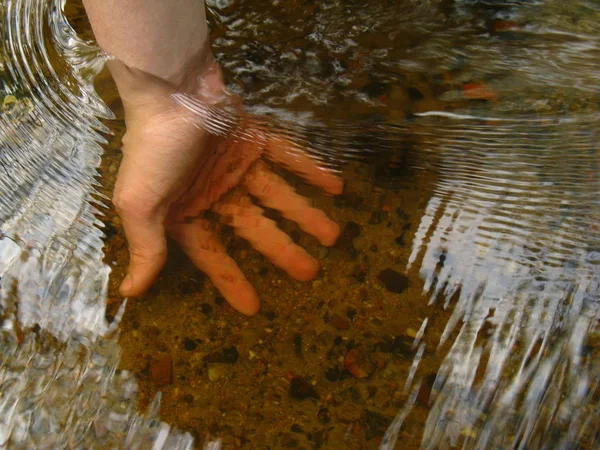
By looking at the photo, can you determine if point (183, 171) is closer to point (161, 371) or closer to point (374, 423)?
Result: point (161, 371)

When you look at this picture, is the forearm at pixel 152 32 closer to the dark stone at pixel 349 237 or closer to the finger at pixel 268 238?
the finger at pixel 268 238

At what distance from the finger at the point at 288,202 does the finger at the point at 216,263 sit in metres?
0.19

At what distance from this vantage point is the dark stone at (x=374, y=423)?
4.22ft

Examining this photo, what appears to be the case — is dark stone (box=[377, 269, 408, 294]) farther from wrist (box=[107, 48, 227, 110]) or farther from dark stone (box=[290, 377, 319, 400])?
wrist (box=[107, 48, 227, 110])

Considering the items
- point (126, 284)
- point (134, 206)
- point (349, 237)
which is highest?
point (134, 206)

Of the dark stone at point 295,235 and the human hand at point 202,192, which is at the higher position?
the human hand at point 202,192

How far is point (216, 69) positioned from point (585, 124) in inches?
47.9

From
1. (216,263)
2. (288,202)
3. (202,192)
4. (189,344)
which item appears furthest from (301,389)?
(202,192)

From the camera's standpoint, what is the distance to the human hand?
1.53 m

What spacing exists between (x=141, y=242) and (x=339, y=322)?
1.91ft

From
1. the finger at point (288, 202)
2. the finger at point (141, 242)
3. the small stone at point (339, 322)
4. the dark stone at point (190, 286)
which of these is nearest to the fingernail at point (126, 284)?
the finger at point (141, 242)

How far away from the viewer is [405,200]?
5.30ft

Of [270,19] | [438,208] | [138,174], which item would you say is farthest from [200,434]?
[270,19]

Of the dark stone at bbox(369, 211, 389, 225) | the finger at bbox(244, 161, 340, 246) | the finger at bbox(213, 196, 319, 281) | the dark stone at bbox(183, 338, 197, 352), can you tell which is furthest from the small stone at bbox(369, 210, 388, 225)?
the dark stone at bbox(183, 338, 197, 352)
